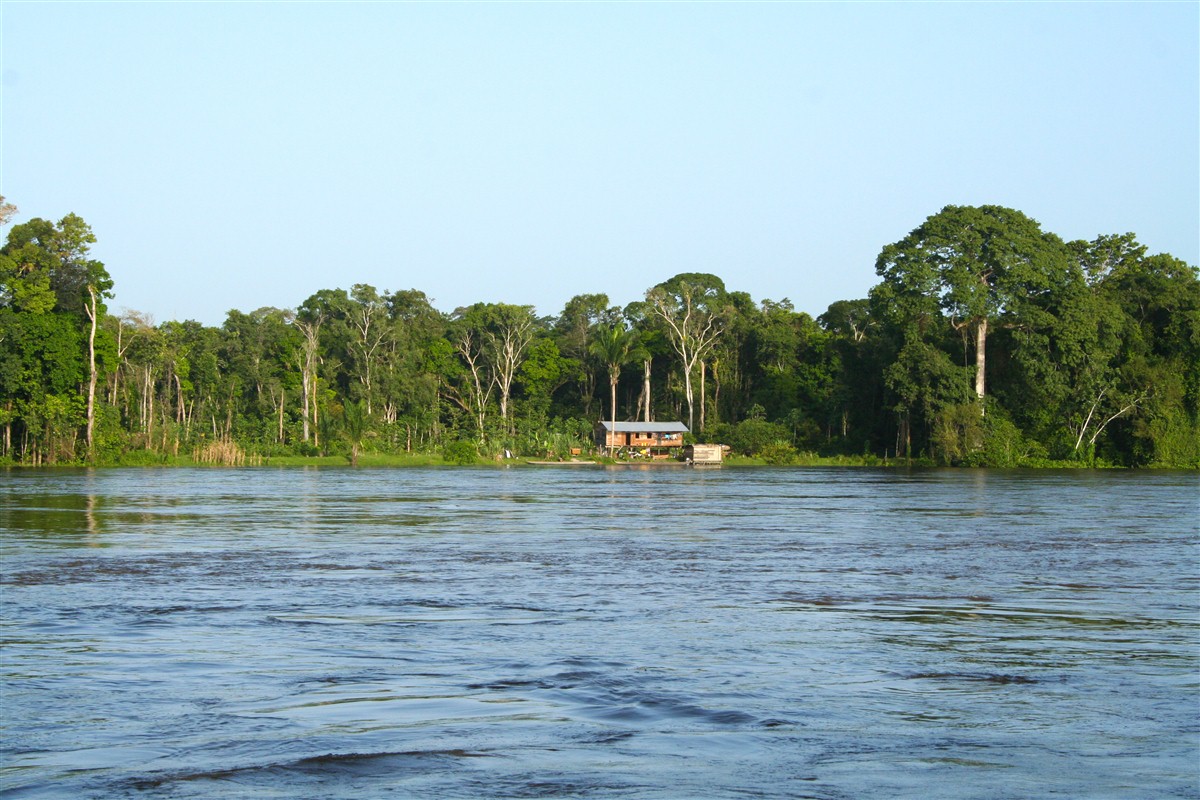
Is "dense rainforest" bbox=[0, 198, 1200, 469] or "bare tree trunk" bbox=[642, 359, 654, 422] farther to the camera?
"bare tree trunk" bbox=[642, 359, 654, 422]

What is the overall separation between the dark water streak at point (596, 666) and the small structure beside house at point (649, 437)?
61259mm

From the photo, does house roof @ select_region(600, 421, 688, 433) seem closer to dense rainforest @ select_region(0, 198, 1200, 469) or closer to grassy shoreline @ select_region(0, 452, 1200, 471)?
dense rainforest @ select_region(0, 198, 1200, 469)

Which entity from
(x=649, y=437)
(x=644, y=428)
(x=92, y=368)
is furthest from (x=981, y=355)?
(x=92, y=368)

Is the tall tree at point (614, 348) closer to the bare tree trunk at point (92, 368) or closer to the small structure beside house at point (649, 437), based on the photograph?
the small structure beside house at point (649, 437)

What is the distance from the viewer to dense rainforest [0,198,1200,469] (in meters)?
64.2

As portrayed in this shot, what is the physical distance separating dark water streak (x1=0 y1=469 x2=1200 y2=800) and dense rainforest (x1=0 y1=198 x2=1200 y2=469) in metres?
45.3

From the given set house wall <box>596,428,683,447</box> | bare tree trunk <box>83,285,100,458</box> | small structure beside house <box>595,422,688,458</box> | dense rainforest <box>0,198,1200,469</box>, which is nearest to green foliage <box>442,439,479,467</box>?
dense rainforest <box>0,198,1200,469</box>

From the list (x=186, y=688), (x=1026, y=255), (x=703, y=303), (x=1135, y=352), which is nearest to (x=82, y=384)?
(x=703, y=303)

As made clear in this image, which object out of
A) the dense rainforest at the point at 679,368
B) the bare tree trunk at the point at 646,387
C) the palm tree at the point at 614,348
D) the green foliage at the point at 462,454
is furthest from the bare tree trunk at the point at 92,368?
the bare tree trunk at the point at 646,387

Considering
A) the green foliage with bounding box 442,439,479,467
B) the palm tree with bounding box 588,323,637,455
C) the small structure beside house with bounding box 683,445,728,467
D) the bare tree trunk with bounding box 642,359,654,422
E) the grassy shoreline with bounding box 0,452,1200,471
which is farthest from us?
the bare tree trunk with bounding box 642,359,654,422

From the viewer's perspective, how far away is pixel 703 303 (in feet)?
296

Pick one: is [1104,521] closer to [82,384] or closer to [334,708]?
[334,708]

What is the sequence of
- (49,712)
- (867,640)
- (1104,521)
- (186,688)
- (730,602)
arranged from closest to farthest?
(49,712)
(186,688)
(867,640)
(730,602)
(1104,521)

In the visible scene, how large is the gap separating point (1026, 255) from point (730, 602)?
5919 centimetres
